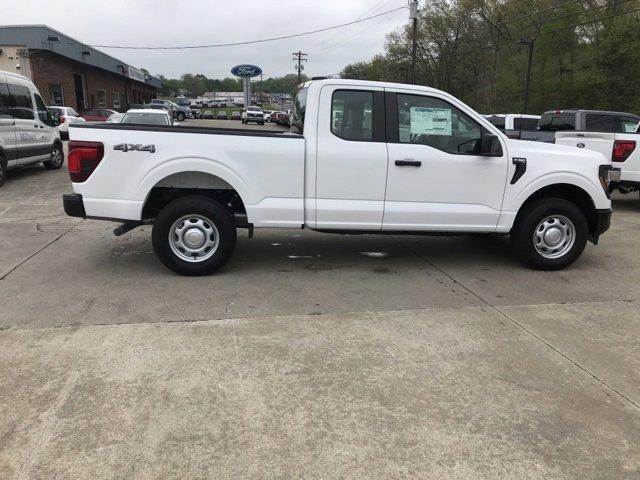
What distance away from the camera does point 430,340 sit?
167 inches

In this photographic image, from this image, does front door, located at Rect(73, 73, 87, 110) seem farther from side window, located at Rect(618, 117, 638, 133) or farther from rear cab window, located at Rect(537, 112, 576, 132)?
side window, located at Rect(618, 117, 638, 133)

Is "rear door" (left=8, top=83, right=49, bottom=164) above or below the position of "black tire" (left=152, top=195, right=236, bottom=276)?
above

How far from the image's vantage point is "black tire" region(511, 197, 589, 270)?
6.05 meters

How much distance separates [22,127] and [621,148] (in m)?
12.7

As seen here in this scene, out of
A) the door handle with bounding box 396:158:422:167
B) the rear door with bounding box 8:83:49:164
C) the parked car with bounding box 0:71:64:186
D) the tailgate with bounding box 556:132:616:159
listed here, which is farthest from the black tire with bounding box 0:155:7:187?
the tailgate with bounding box 556:132:616:159

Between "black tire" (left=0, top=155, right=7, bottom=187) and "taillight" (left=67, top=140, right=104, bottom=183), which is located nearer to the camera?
"taillight" (left=67, top=140, right=104, bottom=183)

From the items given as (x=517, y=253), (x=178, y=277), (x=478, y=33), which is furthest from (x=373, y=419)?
(x=478, y=33)

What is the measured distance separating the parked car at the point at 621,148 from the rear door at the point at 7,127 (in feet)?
37.8

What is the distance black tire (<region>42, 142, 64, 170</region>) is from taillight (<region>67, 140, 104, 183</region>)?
1006 cm

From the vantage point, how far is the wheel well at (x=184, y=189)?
18.3ft

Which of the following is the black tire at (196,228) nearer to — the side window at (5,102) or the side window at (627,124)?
the side window at (5,102)

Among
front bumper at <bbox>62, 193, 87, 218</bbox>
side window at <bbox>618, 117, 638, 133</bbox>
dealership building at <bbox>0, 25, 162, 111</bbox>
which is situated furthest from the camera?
dealership building at <bbox>0, 25, 162, 111</bbox>

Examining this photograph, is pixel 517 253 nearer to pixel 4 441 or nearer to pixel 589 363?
pixel 589 363

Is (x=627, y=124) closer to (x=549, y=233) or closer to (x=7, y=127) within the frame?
(x=549, y=233)
